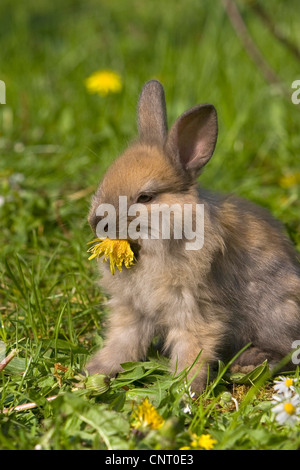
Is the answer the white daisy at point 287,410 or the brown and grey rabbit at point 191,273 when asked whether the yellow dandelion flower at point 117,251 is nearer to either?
the brown and grey rabbit at point 191,273

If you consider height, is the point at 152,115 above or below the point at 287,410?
above

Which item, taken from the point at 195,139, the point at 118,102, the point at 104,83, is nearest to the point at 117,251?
the point at 195,139

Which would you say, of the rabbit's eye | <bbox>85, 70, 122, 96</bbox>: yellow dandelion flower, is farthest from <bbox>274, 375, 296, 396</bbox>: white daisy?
<bbox>85, 70, 122, 96</bbox>: yellow dandelion flower

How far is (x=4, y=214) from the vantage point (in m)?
4.31

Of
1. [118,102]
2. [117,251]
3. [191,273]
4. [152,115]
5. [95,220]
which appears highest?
[118,102]

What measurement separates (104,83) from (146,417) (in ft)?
11.7

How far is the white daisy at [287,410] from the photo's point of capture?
8.50 feet

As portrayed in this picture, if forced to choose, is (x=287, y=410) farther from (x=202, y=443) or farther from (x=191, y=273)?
(x=191, y=273)

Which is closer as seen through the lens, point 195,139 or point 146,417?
point 146,417

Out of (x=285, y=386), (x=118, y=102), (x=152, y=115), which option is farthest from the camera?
(x=118, y=102)

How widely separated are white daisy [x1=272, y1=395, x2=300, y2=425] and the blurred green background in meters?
1.46

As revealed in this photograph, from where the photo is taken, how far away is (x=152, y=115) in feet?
10.8

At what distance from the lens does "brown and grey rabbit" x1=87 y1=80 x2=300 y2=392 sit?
2.99m

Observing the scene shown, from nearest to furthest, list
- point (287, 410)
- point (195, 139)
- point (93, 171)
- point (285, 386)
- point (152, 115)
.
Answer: point (287, 410)
point (285, 386)
point (195, 139)
point (152, 115)
point (93, 171)
